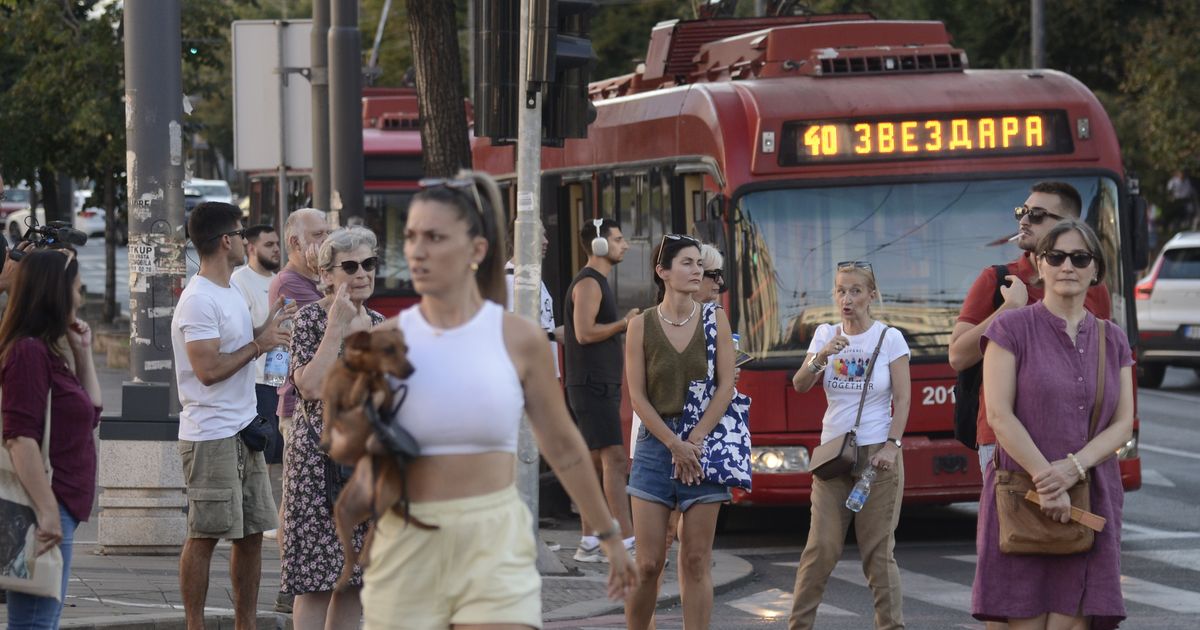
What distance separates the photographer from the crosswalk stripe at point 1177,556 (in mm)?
11375

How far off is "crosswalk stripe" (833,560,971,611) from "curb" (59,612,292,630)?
3077 millimetres

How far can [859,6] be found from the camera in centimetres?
3334

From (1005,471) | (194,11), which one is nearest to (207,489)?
(1005,471)

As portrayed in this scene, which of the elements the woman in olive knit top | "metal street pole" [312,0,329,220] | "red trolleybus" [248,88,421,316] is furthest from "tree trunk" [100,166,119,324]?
the woman in olive knit top

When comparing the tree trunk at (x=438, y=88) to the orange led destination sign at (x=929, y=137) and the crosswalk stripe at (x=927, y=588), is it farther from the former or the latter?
the crosswalk stripe at (x=927, y=588)

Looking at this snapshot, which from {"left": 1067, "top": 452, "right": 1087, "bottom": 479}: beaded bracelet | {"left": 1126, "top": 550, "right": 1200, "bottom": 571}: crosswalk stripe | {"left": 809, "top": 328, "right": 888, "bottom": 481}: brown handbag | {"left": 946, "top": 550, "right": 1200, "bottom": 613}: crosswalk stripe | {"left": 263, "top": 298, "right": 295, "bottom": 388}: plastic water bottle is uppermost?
{"left": 1067, "top": 452, "right": 1087, "bottom": 479}: beaded bracelet

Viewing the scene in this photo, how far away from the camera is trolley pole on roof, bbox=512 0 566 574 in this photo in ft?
32.1

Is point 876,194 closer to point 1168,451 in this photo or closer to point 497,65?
point 497,65

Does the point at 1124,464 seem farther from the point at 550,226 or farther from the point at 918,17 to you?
the point at 918,17

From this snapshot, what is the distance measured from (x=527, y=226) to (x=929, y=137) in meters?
3.39

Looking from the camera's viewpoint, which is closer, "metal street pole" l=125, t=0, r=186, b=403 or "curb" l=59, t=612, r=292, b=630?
"curb" l=59, t=612, r=292, b=630

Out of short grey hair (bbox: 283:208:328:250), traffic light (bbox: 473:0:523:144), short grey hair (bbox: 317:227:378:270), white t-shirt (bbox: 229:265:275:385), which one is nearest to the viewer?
short grey hair (bbox: 317:227:378:270)

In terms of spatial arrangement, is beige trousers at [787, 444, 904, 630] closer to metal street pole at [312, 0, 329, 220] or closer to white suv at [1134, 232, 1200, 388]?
metal street pole at [312, 0, 329, 220]

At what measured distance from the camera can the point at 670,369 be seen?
796cm
